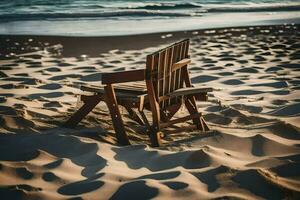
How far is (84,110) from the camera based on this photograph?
16.6 ft

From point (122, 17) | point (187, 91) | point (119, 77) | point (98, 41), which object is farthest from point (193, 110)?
point (122, 17)

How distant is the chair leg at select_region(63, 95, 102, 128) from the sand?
10 cm

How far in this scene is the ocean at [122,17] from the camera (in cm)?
1864

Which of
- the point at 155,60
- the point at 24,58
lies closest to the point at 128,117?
the point at 155,60

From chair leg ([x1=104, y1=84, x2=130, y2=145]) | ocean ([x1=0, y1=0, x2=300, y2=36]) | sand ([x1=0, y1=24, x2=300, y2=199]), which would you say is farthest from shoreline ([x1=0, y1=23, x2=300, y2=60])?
chair leg ([x1=104, y1=84, x2=130, y2=145])

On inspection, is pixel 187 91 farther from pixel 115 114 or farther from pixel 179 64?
pixel 115 114

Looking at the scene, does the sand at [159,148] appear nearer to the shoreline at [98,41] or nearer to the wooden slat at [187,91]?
the wooden slat at [187,91]

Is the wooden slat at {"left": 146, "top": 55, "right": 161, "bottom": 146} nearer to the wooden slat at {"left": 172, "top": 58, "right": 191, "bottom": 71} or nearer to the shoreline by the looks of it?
the wooden slat at {"left": 172, "top": 58, "right": 191, "bottom": 71}

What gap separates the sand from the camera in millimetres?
3480

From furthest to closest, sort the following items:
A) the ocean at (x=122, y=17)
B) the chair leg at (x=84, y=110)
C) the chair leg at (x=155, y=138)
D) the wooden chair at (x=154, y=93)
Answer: the ocean at (x=122, y=17) → the chair leg at (x=84, y=110) → the chair leg at (x=155, y=138) → the wooden chair at (x=154, y=93)

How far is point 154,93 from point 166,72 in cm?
32

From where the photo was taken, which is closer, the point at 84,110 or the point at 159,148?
the point at 159,148

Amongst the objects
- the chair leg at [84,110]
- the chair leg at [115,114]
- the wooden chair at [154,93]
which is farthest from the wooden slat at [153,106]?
the chair leg at [84,110]

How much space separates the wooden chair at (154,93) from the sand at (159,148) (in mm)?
193
